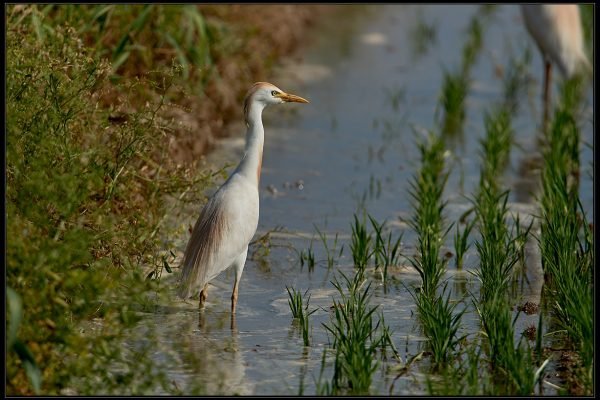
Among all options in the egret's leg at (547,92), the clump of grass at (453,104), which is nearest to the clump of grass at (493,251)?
the clump of grass at (453,104)

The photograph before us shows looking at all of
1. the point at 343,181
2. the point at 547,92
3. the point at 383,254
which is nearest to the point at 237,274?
the point at 383,254

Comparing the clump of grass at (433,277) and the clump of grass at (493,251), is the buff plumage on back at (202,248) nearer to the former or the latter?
the clump of grass at (433,277)

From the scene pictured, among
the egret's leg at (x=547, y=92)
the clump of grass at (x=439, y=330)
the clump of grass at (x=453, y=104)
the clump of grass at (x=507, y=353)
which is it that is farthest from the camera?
the egret's leg at (x=547, y=92)

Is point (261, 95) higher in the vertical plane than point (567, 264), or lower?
higher

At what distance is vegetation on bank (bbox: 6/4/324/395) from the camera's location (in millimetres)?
4633

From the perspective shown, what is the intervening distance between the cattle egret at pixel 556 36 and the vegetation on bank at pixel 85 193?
4.33 metres

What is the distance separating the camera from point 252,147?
20.6 ft

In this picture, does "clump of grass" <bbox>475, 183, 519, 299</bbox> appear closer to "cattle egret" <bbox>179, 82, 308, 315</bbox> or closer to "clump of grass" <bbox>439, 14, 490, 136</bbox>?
"cattle egret" <bbox>179, 82, 308, 315</bbox>

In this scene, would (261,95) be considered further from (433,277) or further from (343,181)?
(343,181)

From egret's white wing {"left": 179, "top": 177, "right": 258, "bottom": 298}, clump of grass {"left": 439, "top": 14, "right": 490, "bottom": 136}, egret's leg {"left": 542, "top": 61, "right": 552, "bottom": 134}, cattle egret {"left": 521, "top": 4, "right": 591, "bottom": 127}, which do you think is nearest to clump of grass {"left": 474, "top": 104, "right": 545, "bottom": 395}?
egret's white wing {"left": 179, "top": 177, "right": 258, "bottom": 298}

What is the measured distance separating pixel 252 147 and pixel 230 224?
0.45 m

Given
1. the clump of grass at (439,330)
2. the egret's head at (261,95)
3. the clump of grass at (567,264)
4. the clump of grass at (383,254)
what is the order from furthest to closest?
the clump of grass at (383,254) → the egret's head at (261,95) → the clump of grass at (439,330) → the clump of grass at (567,264)

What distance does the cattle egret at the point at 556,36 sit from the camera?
1223cm

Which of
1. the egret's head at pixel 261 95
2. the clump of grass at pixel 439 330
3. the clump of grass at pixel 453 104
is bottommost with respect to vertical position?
the clump of grass at pixel 439 330
